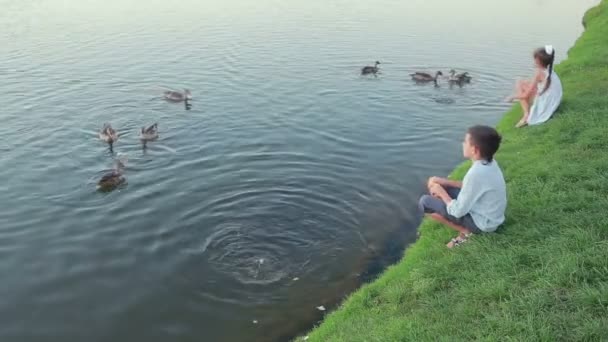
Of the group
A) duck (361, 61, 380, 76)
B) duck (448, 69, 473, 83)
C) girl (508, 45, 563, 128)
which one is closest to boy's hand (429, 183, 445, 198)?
girl (508, 45, 563, 128)

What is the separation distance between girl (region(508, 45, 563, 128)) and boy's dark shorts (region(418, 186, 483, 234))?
595 cm

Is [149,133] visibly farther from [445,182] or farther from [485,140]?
[485,140]

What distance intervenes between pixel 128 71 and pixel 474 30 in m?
22.6

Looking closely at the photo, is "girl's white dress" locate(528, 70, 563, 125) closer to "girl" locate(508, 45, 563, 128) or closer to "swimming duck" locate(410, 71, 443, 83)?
"girl" locate(508, 45, 563, 128)

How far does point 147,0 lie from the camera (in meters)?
46.0

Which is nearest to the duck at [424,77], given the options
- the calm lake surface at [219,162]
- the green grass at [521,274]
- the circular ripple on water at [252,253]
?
the calm lake surface at [219,162]

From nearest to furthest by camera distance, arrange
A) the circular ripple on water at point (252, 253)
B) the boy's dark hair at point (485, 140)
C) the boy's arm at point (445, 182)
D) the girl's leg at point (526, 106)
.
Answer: the boy's dark hair at point (485, 140) → the boy's arm at point (445, 182) → the circular ripple on water at point (252, 253) → the girl's leg at point (526, 106)

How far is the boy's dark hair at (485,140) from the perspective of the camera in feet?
29.0

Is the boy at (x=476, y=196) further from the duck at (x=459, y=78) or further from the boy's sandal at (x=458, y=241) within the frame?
the duck at (x=459, y=78)

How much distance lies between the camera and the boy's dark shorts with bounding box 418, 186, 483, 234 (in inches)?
380

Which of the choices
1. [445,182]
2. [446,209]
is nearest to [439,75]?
[445,182]

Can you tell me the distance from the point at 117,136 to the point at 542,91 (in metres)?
13.5

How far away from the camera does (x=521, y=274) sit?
8.11 m

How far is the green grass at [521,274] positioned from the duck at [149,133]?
35.6 ft
